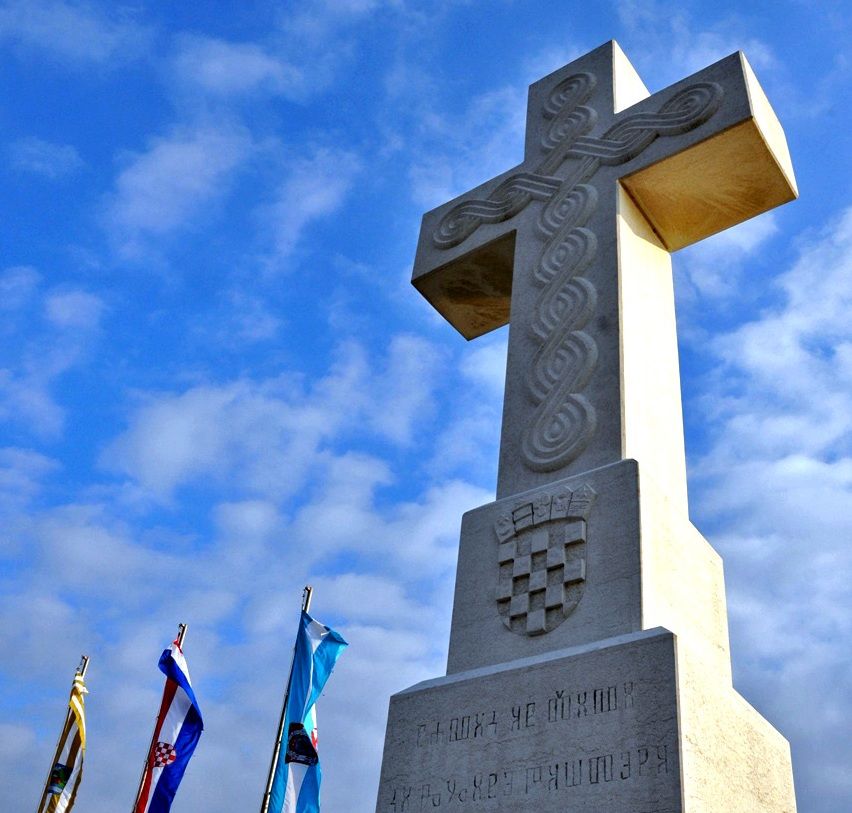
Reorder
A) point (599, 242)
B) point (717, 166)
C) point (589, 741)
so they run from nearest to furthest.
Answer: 1. point (589, 741)
2. point (599, 242)
3. point (717, 166)

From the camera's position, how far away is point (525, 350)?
6.24 metres

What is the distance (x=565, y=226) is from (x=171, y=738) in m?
9.22

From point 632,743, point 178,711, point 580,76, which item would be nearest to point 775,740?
point 632,743

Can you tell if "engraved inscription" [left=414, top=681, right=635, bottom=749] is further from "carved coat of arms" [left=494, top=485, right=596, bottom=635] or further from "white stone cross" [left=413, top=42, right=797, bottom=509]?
"white stone cross" [left=413, top=42, right=797, bottom=509]

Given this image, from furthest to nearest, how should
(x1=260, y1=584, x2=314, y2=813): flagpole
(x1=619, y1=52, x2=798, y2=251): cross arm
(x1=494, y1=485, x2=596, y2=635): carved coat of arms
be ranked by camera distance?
(x1=260, y1=584, x2=314, y2=813): flagpole, (x1=619, y1=52, x2=798, y2=251): cross arm, (x1=494, y1=485, x2=596, y2=635): carved coat of arms

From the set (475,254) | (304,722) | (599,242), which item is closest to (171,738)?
(304,722)

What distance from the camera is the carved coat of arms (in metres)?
4.85

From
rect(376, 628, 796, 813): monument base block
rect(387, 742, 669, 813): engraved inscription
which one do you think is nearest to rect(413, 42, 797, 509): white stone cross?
rect(376, 628, 796, 813): monument base block

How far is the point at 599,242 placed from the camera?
633 cm

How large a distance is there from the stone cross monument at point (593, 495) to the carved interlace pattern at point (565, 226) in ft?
0.05

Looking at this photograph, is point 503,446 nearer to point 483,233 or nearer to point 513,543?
point 513,543

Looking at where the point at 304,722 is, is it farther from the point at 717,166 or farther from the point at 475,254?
the point at 717,166

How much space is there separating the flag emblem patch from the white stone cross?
7.71m

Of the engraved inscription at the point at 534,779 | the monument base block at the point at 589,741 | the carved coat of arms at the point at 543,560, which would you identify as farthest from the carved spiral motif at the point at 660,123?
the engraved inscription at the point at 534,779
